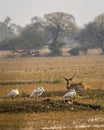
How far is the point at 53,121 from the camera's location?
14.3 metres

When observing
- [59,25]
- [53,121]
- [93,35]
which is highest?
[59,25]

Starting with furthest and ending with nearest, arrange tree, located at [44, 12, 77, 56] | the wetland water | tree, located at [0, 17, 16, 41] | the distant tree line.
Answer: tree, located at [0, 17, 16, 41]
tree, located at [44, 12, 77, 56]
the distant tree line
the wetland water

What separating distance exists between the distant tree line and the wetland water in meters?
57.6

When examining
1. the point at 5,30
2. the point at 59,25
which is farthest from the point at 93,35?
the point at 5,30

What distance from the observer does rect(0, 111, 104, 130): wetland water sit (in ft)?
44.2

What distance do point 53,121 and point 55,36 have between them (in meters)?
68.5

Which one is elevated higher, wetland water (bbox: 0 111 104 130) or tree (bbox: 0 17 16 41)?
tree (bbox: 0 17 16 41)

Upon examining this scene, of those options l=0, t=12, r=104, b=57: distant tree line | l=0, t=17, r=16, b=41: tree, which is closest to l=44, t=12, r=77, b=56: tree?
l=0, t=12, r=104, b=57: distant tree line

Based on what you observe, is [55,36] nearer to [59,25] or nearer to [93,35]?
[59,25]

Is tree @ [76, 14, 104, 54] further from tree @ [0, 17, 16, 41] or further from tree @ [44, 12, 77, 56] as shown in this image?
tree @ [0, 17, 16, 41]

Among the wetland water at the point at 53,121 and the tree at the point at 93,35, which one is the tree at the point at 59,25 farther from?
the wetland water at the point at 53,121

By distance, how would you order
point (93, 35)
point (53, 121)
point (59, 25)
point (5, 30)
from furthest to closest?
1. point (5, 30)
2. point (59, 25)
3. point (93, 35)
4. point (53, 121)

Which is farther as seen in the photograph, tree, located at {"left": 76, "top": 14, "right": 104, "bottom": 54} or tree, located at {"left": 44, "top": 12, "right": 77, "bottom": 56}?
tree, located at {"left": 44, "top": 12, "right": 77, "bottom": 56}

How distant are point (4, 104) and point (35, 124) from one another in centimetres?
327
